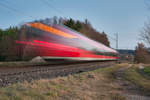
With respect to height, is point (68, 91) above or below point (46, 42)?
below

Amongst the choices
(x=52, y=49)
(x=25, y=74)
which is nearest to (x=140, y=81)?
(x=52, y=49)

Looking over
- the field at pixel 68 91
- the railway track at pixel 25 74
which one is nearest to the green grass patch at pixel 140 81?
the field at pixel 68 91

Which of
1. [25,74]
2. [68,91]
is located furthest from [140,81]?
[25,74]

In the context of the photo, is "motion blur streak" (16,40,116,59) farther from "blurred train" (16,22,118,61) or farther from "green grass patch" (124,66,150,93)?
"green grass patch" (124,66,150,93)

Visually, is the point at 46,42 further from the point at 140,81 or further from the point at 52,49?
the point at 140,81

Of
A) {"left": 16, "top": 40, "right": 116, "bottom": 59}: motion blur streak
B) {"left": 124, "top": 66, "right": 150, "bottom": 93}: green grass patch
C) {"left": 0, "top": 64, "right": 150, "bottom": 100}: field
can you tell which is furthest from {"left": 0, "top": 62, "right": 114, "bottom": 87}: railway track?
{"left": 124, "top": 66, "right": 150, "bottom": 93}: green grass patch

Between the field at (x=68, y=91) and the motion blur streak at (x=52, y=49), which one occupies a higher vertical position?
the motion blur streak at (x=52, y=49)

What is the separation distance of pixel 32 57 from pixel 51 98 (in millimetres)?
6600

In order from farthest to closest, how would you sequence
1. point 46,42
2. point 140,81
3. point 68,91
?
1. point 46,42
2. point 140,81
3. point 68,91

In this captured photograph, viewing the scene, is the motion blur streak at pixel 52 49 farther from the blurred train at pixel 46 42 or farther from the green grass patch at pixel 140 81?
the green grass patch at pixel 140 81

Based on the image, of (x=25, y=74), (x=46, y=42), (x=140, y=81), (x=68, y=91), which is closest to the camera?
(x=68, y=91)

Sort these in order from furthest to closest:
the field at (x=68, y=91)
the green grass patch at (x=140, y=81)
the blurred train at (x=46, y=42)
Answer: the blurred train at (x=46, y=42)
the green grass patch at (x=140, y=81)
the field at (x=68, y=91)

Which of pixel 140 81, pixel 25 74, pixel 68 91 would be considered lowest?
pixel 140 81

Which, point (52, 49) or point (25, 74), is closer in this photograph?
point (25, 74)
